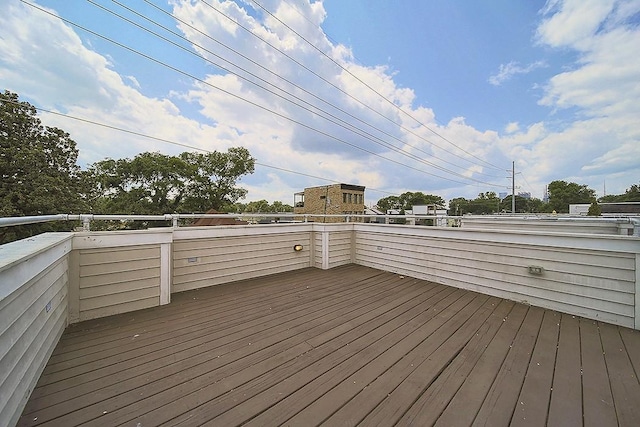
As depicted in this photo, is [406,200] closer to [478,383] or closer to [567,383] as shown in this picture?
[567,383]

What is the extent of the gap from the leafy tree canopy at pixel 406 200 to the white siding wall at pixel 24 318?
48.7m

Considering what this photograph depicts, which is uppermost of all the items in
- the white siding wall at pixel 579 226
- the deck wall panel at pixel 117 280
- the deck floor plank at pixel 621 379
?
the white siding wall at pixel 579 226

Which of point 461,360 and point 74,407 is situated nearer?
point 74,407

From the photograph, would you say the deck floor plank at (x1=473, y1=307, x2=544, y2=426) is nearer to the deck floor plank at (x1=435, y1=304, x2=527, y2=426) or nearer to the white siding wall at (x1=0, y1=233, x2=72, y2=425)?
the deck floor plank at (x1=435, y1=304, x2=527, y2=426)

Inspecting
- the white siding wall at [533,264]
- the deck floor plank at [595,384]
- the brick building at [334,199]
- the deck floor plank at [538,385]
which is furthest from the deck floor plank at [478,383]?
the brick building at [334,199]

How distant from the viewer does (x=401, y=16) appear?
7793 mm

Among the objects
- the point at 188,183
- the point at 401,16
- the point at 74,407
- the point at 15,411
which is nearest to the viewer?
the point at 15,411

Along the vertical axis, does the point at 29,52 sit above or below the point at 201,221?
above

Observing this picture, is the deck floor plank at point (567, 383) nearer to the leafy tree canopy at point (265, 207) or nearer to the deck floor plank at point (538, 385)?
the deck floor plank at point (538, 385)

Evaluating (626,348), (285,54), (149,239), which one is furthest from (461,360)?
→ (285,54)

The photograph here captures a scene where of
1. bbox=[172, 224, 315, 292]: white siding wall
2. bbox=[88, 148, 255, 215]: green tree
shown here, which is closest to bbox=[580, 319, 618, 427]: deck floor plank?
bbox=[172, 224, 315, 292]: white siding wall

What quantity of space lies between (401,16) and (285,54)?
3.92 metres

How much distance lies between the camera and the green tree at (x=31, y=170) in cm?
1038

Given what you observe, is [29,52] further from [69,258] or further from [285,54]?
[69,258]
